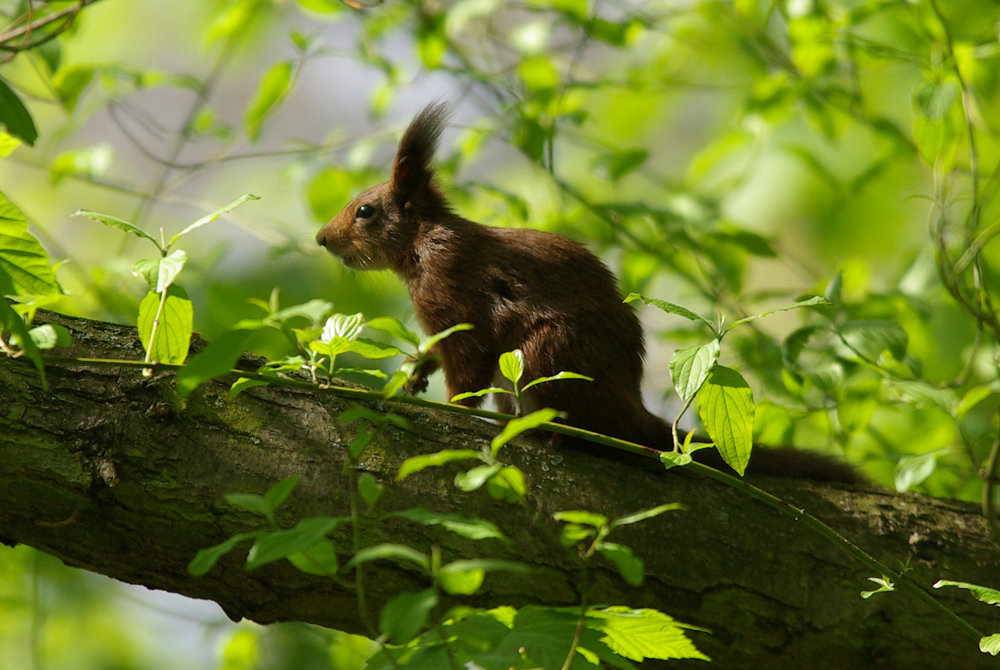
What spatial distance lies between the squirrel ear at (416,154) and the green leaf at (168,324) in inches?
61.8

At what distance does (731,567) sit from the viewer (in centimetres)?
178

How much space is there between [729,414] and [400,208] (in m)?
1.79

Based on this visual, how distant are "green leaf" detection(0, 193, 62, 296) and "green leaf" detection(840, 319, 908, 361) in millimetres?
1776

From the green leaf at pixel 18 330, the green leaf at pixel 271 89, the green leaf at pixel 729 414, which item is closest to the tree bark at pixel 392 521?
the green leaf at pixel 729 414

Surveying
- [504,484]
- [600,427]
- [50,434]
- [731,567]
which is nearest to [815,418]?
[600,427]

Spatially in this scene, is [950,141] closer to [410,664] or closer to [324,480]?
[324,480]

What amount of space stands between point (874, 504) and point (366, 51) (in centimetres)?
247

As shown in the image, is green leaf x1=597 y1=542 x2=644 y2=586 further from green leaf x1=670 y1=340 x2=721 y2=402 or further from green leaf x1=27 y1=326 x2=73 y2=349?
green leaf x1=27 y1=326 x2=73 y2=349

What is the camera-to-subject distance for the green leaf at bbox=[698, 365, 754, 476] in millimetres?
1394

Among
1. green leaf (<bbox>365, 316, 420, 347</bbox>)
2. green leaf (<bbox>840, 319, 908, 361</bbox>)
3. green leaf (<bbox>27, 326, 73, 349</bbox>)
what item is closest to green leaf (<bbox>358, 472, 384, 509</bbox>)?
green leaf (<bbox>365, 316, 420, 347</bbox>)

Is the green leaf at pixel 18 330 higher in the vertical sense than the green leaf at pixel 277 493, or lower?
higher

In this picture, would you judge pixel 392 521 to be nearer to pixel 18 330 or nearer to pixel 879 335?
pixel 18 330

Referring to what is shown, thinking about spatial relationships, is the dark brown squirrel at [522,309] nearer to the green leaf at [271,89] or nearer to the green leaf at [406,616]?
the green leaf at [271,89]

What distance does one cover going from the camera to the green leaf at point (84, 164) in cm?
277
